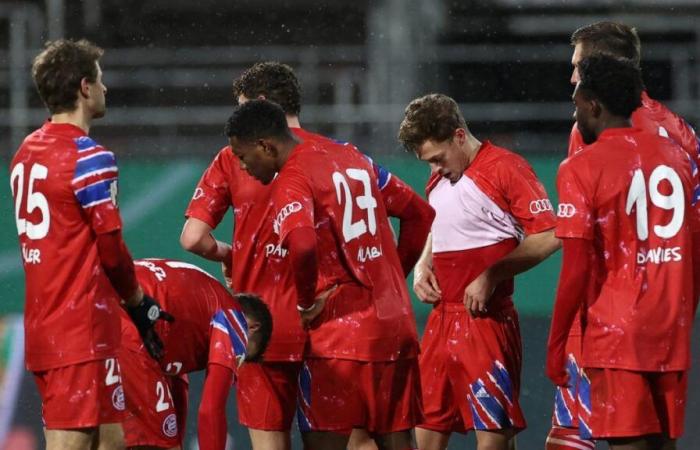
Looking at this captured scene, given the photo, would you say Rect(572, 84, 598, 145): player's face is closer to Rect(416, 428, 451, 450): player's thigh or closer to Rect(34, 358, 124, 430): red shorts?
Rect(416, 428, 451, 450): player's thigh

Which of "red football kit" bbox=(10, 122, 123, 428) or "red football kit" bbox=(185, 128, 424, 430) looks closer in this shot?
"red football kit" bbox=(10, 122, 123, 428)

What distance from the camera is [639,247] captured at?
13.3ft

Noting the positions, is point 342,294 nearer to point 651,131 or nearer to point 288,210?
point 288,210

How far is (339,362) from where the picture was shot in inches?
174

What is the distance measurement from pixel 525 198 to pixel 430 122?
16.8 inches

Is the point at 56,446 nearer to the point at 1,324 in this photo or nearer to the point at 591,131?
the point at 591,131

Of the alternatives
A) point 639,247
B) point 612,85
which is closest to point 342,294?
point 639,247

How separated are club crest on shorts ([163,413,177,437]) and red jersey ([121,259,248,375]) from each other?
16cm

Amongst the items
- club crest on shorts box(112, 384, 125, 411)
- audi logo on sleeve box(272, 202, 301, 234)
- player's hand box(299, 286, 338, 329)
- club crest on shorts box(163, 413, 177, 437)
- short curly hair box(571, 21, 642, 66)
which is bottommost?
club crest on shorts box(163, 413, 177, 437)

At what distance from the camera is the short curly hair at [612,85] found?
408 centimetres

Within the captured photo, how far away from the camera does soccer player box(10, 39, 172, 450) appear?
4.06 m

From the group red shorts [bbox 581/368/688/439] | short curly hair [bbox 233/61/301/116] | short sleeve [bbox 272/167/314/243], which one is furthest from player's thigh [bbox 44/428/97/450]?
red shorts [bbox 581/368/688/439]

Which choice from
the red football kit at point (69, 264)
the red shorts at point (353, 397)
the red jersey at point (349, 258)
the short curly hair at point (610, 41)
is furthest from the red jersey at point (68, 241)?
the short curly hair at point (610, 41)

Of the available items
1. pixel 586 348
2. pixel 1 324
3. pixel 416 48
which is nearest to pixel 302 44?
pixel 416 48
